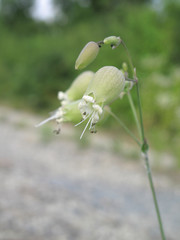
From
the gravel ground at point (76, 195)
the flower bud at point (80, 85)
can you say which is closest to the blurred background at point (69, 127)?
the gravel ground at point (76, 195)

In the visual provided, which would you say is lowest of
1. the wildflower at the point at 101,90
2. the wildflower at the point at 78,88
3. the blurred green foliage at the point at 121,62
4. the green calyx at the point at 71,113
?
the wildflower at the point at 101,90

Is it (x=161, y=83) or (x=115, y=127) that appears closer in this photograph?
(x=161, y=83)

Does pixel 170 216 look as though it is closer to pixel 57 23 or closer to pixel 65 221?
pixel 65 221

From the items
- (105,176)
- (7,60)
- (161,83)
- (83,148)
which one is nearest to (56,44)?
(7,60)

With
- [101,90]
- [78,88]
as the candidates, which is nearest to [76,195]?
[78,88]

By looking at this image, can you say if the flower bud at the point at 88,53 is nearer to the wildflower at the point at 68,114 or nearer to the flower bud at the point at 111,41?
the flower bud at the point at 111,41

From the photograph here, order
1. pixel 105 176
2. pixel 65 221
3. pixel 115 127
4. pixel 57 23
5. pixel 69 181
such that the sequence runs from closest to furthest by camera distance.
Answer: pixel 65 221 → pixel 69 181 → pixel 105 176 → pixel 115 127 → pixel 57 23

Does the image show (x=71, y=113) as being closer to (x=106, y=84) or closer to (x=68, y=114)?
(x=68, y=114)
